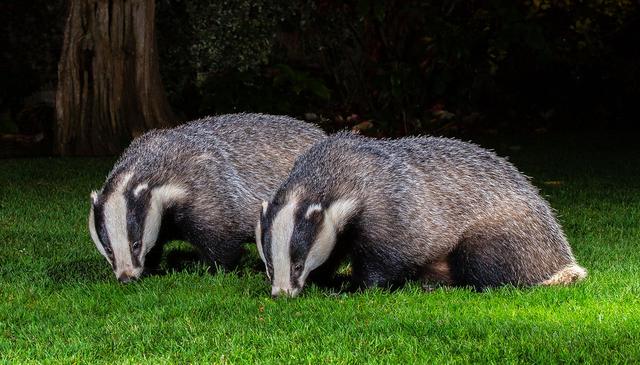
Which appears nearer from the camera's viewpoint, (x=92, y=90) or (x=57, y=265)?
(x=57, y=265)

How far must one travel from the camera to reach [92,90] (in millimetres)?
12914

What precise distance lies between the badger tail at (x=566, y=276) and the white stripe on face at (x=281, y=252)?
1.52 meters

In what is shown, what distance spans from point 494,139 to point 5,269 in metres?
8.92

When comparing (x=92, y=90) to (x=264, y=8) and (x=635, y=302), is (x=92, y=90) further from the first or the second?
(x=635, y=302)

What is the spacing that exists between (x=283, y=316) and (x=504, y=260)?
1.47m

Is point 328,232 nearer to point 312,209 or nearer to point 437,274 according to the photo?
point 312,209

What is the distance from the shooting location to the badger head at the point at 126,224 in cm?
635

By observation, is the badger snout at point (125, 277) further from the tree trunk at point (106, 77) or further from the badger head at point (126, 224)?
the tree trunk at point (106, 77)

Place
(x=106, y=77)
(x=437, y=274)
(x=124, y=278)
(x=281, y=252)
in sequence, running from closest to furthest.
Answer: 1. (x=281, y=252)
2. (x=124, y=278)
3. (x=437, y=274)
4. (x=106, y=77)

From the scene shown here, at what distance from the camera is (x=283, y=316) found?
5.47 meters

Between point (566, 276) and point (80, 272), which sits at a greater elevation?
point (566, 276)

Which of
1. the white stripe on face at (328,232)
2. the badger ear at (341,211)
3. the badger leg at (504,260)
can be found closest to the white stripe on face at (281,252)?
the white stripe on face at (328,232)

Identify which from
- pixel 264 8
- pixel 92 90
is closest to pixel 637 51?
pixel 264 8

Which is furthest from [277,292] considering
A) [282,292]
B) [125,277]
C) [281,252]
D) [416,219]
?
[125,277]
